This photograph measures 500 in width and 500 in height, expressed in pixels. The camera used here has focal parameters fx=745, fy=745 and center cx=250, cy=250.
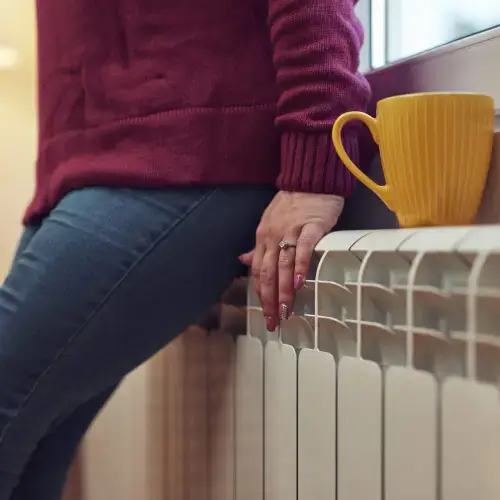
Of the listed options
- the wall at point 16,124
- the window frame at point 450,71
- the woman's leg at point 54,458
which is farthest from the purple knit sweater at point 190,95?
the wall at point 16,124

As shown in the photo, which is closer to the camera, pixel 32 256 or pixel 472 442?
pixel 472 442

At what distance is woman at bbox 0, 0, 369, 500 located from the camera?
731 mm

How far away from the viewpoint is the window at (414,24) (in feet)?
2.83

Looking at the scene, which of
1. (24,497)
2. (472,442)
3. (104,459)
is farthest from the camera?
(104,459)

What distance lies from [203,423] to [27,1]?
1.02 m

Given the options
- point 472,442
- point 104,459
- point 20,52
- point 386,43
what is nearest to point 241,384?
point 472,442

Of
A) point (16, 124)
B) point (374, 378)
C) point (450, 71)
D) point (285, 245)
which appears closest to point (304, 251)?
point (285, 245)

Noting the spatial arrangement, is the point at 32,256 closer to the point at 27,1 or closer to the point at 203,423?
the point at 203,423

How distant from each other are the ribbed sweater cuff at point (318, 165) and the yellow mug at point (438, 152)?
64 mm

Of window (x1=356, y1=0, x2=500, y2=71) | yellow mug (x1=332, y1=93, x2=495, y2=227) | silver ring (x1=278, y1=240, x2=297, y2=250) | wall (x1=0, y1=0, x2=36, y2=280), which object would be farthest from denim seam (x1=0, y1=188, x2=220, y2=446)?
wall (x1=0, y1=0, x2=36, y2=280)

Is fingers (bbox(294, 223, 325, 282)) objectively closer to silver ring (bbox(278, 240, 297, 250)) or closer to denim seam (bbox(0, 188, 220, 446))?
silver ring (bbox(278, 240, 297, 250))

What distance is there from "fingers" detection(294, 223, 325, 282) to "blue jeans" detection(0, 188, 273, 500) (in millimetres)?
113

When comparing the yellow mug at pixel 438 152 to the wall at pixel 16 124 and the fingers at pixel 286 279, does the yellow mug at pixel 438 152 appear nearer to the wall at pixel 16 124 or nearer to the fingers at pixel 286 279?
the fingers at pixel 286 279

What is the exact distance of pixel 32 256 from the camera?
780 millimetres
